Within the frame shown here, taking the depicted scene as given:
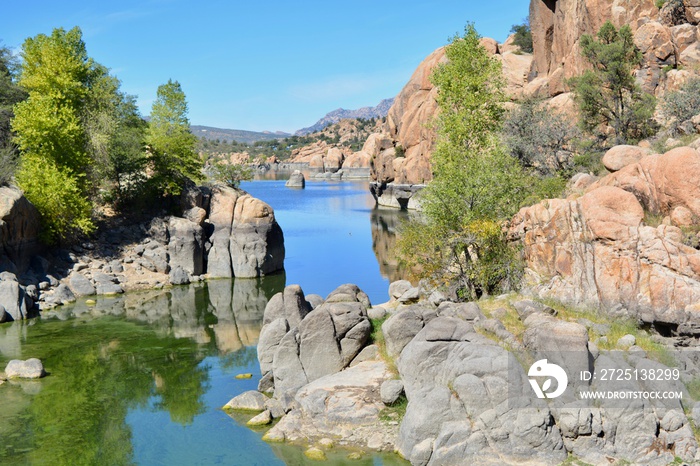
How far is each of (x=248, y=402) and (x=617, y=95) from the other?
27554 mm

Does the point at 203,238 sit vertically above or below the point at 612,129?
below

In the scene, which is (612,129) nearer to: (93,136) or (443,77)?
(443,77)

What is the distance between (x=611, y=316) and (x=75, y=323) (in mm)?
25036

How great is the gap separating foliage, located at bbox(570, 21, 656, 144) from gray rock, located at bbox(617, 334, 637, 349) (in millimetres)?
19161

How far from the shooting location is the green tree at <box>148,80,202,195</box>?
4631cm

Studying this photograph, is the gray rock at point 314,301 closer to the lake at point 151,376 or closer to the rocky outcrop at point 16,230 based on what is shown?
the lake at point 151,376

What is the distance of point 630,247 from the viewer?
20.7 metres

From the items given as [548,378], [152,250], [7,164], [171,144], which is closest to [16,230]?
[7,164]

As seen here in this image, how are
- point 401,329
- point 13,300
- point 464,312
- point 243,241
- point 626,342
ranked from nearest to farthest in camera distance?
point 626,342, point 401,329, point 464,312, point 13,300, point 243,241

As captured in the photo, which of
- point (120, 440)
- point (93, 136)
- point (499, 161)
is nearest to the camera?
point (120, 440)

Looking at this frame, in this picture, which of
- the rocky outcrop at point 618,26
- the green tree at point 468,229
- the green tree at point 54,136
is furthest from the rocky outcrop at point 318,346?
the rocky outcrop at point 618,26

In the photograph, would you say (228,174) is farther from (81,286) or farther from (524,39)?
(524,39)

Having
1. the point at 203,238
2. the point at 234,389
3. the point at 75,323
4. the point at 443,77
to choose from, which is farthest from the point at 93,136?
the point at 234,389

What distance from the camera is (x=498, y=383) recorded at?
16141 mm
